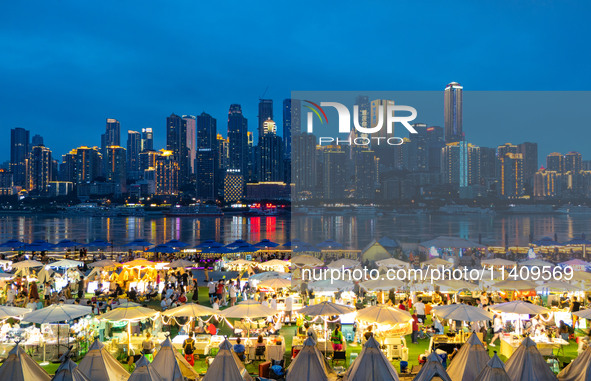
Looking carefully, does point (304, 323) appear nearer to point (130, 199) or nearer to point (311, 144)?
point (311, 144)

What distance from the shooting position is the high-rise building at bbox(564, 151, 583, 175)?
956 inches

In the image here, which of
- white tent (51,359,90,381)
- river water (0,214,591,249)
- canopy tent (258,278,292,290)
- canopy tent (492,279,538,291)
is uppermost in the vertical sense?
white tent (51,359,90,381)

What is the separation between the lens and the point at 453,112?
24.5 metres

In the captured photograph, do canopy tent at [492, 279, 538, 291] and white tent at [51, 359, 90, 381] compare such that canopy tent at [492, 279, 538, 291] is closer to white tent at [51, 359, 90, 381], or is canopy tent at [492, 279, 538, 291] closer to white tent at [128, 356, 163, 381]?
white tent at [128, 356, 163, 381]

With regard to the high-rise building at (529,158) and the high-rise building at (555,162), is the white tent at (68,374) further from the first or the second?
the high-rise building at (555,162)

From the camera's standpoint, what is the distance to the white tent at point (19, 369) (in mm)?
7262

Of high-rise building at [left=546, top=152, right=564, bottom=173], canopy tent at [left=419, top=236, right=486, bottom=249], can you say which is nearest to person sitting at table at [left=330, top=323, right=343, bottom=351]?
canopy tent at [left=419, top=236, right=486, bottom=249]

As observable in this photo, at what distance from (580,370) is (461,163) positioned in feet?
64.2

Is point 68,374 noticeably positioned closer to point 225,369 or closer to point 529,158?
point 225,369

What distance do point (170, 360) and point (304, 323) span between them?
5406 millimetres

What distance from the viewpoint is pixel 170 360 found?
8273 mm

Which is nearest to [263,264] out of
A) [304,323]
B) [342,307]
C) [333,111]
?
[333,111]

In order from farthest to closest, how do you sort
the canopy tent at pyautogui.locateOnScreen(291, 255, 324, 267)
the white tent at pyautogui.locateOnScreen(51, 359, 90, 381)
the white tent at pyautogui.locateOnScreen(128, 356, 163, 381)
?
the canopy tent at pyautogui.locateOnScreen(291, 255, 324, 267) < the white tent at pyautogui.locateOnScreen(128, 356, 163, 381) < the white tent at pyautogui.locateOnScreen(51, 359, 90, 381)

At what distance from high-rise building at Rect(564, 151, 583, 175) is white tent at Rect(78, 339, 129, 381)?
73.3 ft
